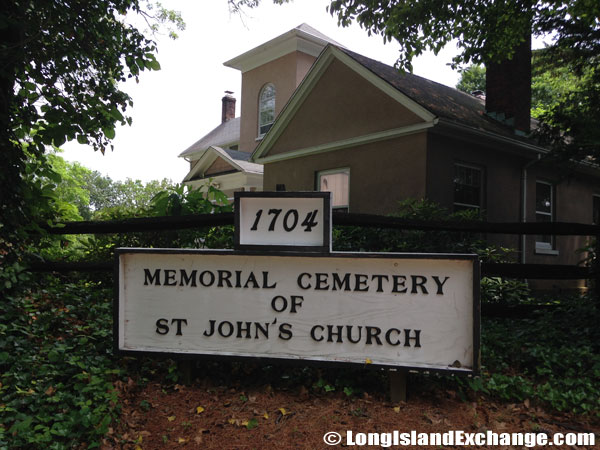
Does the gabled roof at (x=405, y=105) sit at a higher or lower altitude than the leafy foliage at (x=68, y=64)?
higher

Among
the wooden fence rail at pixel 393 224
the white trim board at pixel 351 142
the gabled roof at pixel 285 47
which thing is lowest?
the wooden fence rail at pixel 393 224

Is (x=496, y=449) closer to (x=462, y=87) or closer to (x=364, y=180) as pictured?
(x=364, y=180)

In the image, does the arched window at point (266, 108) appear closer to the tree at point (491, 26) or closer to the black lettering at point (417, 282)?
the tree at point (491, 26)

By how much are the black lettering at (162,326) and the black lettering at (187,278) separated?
28 cm

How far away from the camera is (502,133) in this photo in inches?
477

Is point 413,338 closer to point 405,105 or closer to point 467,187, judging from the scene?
point 405,105

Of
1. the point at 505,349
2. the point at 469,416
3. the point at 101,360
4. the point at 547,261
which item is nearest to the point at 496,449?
the point at 469,416

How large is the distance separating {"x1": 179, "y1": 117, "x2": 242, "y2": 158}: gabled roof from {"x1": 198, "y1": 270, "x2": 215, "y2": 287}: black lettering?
25.4 metres

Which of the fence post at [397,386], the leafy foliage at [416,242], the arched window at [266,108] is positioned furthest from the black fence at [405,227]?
the arched window at [266,108]

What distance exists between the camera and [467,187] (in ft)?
39.3

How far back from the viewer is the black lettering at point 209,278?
3.26 m

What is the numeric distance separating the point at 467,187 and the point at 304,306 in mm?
9917

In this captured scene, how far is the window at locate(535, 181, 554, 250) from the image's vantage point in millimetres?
13719

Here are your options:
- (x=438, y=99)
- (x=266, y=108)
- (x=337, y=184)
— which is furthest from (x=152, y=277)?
(x=266, y=108)
